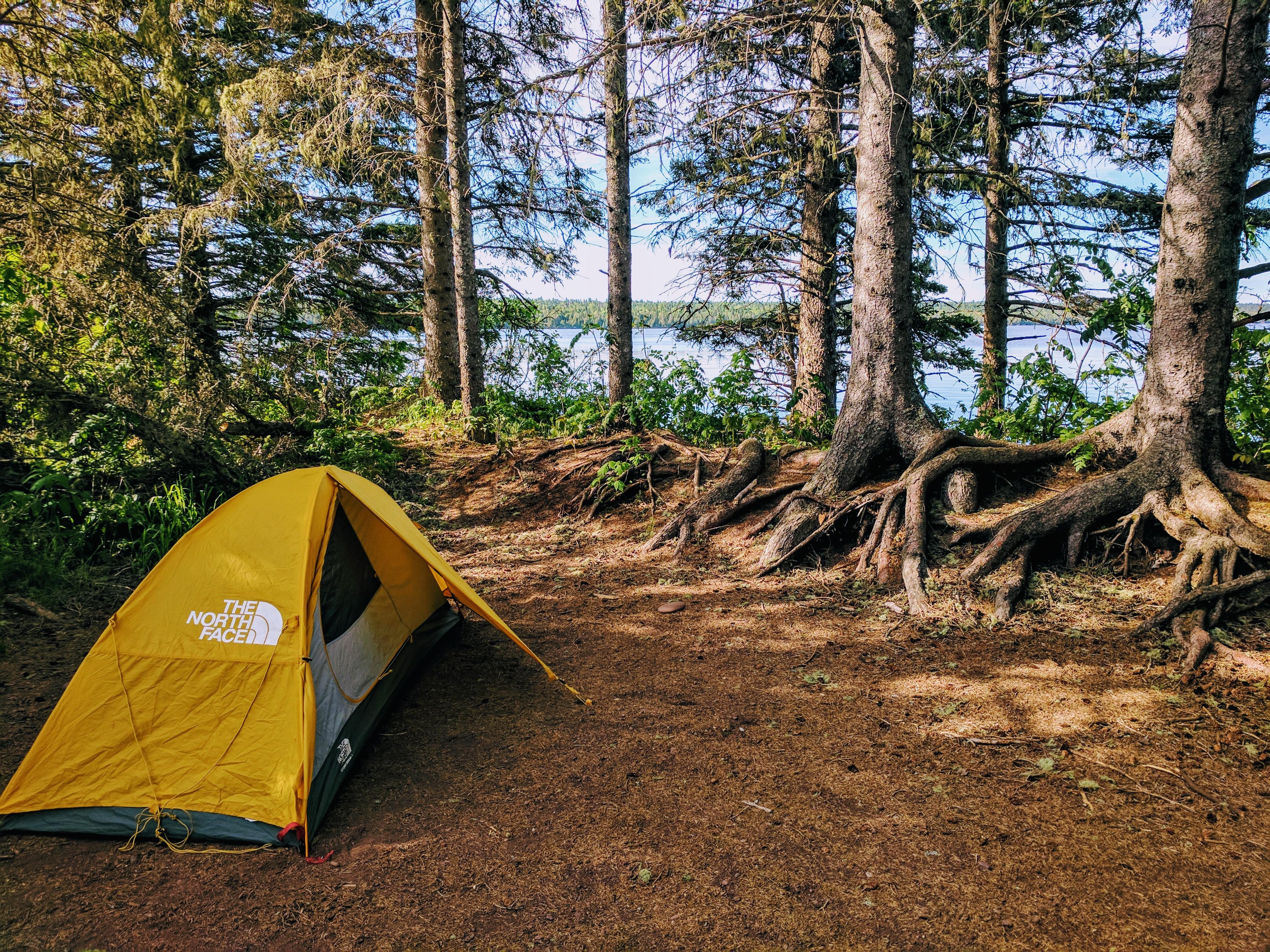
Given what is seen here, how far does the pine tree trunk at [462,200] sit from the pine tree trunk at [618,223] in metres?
2.00

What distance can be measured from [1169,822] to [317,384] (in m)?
9.46

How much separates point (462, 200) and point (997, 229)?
9064 mm

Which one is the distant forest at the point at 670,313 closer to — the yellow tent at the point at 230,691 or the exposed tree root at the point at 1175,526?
the exposed tree root at the point at 1175,526

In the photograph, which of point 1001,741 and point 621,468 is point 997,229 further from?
point 1001,741

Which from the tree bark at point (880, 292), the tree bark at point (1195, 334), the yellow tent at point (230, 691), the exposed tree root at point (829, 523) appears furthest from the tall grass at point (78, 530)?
the tree bark at point (1195, 334)

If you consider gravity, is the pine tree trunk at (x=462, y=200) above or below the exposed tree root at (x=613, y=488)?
above

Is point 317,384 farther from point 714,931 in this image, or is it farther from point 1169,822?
point 1169,822

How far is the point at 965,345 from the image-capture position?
44.0 ft

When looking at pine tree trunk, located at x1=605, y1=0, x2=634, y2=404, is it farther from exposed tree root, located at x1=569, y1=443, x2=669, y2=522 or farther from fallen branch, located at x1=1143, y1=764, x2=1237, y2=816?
fallen branch, located at x1=1143, y1=764, x2=1237, y2=816

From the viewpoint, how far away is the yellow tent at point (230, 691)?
349 cm

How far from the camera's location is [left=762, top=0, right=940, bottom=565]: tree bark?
249 inches

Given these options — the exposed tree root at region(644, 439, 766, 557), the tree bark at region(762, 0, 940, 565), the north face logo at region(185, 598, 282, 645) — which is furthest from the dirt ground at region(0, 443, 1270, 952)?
the exposed tree root at region(644, 439, 766, 557)

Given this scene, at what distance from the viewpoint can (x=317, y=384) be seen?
9.13 meters

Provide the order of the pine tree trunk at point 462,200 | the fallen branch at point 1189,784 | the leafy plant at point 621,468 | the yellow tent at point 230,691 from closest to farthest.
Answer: the fallen branch at point 1189,784, the yellow tent at point 230,691, the leafy plant at point 621,468, the pine tree trunk at point 462,200
